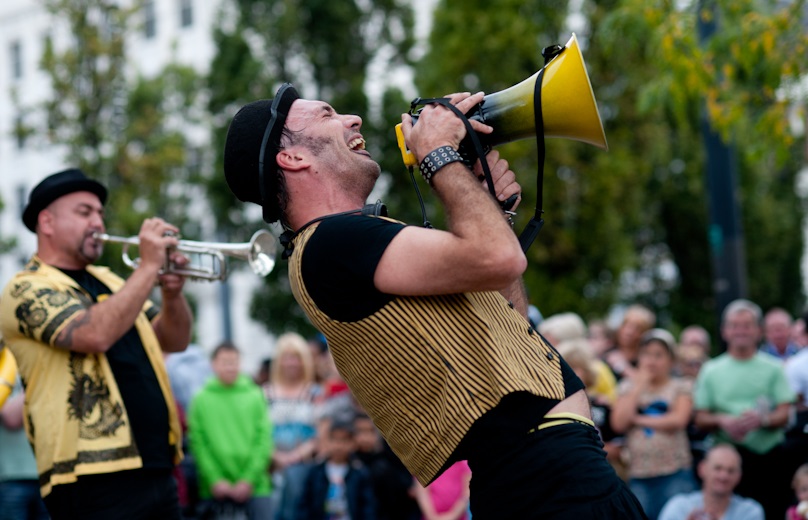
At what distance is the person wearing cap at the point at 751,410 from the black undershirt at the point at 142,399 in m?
4.93

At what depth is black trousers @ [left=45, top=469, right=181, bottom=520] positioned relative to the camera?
4340 mm

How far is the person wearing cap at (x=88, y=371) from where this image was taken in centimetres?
436

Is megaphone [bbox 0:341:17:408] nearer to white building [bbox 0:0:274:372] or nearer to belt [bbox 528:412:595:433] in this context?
belt [bbox 528:412:595:433]

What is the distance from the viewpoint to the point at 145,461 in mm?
4488

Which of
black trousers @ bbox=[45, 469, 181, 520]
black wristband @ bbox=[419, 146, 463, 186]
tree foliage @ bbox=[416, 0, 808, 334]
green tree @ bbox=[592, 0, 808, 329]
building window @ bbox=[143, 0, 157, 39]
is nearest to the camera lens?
black wristband @ bbox=[419, 146, 463, 186]

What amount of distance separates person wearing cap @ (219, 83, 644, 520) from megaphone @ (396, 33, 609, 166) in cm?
6

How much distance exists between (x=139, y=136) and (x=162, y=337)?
15.2 m

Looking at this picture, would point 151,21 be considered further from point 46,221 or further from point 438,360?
point 438,360

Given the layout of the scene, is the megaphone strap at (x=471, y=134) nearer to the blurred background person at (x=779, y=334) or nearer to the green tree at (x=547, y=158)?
the blurred background person at (x=779, y=334)

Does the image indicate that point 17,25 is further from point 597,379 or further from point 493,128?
point 493,128

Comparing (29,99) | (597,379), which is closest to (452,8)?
(597,379)

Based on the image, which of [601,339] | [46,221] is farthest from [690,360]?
[46,221]

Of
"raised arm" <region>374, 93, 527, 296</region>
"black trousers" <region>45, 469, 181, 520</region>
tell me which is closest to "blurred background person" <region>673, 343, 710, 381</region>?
"black trousers" <region>45, 469, 181, 520</region>

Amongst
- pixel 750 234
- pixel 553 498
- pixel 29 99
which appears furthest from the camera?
pixel 29 99
